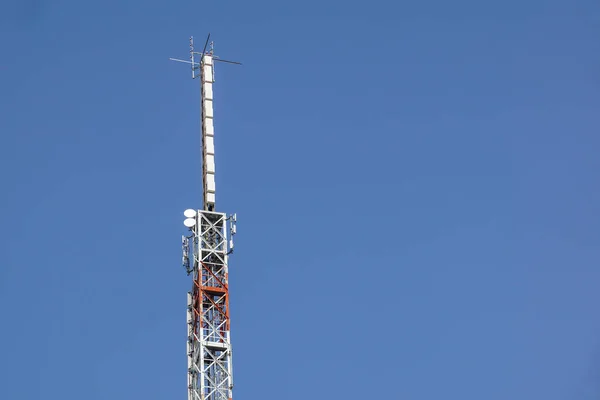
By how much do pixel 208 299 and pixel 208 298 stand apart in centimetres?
8

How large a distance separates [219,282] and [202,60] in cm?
2220

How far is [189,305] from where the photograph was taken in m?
164

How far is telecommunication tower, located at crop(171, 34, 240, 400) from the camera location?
160m

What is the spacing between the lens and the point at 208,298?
163375 mm

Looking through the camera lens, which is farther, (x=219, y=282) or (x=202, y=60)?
(x=202, y=60)

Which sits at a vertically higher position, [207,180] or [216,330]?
[207,180]

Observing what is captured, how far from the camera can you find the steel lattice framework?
15988 centimetres

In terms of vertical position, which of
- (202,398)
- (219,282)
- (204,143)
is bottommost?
(202,398)

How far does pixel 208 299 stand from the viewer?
16338 cm

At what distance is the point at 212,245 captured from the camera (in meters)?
166

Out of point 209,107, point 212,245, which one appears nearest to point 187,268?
point 212,245

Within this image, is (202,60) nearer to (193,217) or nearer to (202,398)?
(193,217)

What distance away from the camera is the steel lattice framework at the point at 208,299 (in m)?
160

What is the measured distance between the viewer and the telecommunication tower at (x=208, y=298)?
525 ft
